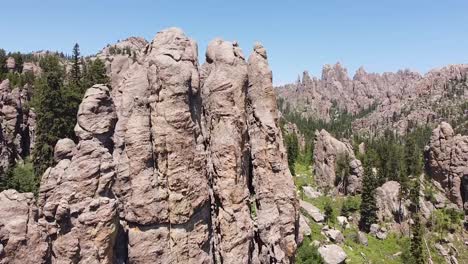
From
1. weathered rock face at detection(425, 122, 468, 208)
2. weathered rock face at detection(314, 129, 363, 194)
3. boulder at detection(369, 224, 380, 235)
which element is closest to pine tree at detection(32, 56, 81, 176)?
boulder at detection(369, 224, 380, 235)

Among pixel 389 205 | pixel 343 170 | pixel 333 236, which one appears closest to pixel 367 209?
pixel 389 205

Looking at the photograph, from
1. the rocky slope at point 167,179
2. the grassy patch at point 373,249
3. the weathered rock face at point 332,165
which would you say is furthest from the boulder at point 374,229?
the rocky slope at point 167,179

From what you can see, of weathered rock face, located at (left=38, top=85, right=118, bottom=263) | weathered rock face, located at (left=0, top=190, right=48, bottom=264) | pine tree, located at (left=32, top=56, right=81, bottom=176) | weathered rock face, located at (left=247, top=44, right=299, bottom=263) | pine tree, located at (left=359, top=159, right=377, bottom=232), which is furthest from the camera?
pine tree, located at (left=359, top=159, right=377, bottom=232)

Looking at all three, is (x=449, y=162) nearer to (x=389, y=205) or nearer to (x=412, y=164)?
(x=412, y=164)

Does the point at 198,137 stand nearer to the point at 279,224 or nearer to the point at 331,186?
the point at 279,224

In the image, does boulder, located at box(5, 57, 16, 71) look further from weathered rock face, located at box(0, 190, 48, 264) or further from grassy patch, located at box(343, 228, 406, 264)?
weathered rock face, located at box(0, 190, 48, 264)

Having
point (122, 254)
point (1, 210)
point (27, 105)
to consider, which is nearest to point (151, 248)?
point (122, 254)
